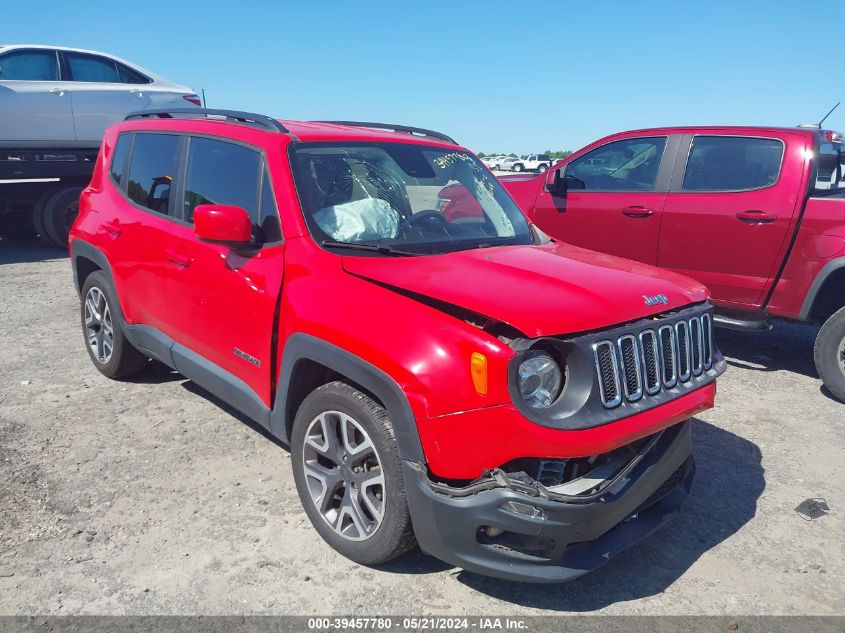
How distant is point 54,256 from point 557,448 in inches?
400

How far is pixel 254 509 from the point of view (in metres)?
3.55

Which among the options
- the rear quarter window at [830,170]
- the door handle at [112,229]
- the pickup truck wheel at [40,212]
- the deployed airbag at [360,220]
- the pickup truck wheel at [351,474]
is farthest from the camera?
the pickup truck wheel at [40,212]

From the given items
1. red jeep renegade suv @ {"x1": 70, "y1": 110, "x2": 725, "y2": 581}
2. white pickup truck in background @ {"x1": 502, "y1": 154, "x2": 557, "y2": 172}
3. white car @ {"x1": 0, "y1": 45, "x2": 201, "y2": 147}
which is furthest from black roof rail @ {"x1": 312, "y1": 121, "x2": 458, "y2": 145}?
white pickup truck in background @ {"x1": 502, "y1": 154, "x2": 557, "y2": 172}

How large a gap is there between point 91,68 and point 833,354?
999cm

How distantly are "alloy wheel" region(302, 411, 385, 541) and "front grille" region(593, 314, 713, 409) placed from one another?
0.98m

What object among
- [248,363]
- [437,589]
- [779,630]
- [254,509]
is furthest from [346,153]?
[779,630]

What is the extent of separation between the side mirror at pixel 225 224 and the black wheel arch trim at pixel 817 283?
4245 millimetres

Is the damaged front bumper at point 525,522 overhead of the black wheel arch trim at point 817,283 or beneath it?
beneath

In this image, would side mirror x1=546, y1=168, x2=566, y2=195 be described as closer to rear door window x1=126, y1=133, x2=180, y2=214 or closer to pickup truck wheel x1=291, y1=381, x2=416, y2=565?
rear door window x1=126, y1=133, x2=180, y2=214

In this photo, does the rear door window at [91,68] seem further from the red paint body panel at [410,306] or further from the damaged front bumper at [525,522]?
the damaged front bumper at [525,522]

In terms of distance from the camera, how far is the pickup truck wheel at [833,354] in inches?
202

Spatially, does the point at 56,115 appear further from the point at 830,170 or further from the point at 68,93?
the point at 830,170

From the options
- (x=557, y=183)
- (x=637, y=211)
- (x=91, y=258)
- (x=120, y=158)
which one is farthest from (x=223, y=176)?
(x=637, y=211)

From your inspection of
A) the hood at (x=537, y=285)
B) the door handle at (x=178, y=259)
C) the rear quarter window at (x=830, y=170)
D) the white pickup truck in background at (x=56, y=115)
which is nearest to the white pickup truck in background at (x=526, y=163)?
the white pickup truck in background at (x=56, y=115)
